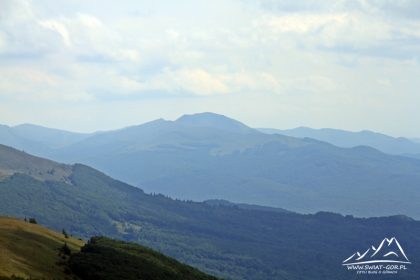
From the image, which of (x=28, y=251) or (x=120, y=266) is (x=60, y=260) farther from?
(x=120, y=266)

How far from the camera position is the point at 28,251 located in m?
141

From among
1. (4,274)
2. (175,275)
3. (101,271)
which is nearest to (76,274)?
(101,271)

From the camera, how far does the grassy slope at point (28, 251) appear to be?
121375mm

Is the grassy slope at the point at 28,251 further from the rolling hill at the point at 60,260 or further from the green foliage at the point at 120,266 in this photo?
the green foliage at the point at 120,266

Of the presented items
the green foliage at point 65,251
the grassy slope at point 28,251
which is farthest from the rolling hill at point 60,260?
the green foliage at point 65,251

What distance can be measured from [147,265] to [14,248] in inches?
1665

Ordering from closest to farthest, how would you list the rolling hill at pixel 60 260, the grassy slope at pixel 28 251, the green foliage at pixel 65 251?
the grassy slope at pixel 28 251, the rolling hill at pixel 60 260, the green foliage at pixel 65 251

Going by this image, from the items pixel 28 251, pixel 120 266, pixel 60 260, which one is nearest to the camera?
pixel 28 251

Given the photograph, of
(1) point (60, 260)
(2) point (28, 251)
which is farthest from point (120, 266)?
(2) point (28, 251)

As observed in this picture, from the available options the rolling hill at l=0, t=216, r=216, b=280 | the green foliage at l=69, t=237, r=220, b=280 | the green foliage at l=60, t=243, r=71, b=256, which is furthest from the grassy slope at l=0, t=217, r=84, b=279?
the green foliage at l=69, t=237, r=220, b=280

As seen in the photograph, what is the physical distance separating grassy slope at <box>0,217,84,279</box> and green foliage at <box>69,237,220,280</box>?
5.07 metres

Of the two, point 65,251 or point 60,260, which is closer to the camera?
point 60,260

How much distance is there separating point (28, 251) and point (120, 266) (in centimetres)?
2429

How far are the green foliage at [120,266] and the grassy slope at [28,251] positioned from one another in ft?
16.6
